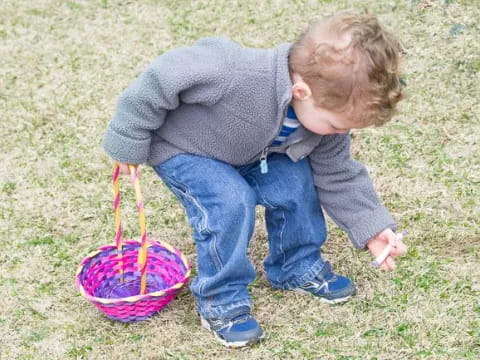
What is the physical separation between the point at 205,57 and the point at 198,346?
995 mm

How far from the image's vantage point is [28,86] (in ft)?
15.0

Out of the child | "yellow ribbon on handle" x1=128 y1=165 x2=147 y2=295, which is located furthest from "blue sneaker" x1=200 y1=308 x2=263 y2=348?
"yellow ribbon on handle" x1=128 y1=165 x2=147 y2=295

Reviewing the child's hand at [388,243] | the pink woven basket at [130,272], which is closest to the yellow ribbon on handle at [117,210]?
the pink woven basket at [130,272]

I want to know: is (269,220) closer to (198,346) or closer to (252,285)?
(252,285)

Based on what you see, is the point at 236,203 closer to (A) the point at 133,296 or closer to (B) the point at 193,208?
(B) the point at 193,208

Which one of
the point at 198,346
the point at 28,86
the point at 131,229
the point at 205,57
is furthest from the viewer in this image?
the point at 28,86

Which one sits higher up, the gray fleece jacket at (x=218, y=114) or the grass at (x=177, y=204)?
the gray fleece jacket at (x=218, y=114)

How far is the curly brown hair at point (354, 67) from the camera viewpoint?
2.33 meters

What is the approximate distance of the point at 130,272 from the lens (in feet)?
10.5

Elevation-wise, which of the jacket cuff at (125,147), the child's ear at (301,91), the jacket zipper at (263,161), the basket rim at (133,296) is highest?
the child's ear at (301,91)

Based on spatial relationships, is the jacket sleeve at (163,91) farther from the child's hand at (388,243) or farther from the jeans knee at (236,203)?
the child's hand at (388,243)

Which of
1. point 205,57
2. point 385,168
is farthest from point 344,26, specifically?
point 385,168

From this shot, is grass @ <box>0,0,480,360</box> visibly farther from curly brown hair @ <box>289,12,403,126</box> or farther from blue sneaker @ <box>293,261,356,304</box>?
curly brown hair @ <box>289,12,403,126</box>

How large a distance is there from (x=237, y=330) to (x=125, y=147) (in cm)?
74
